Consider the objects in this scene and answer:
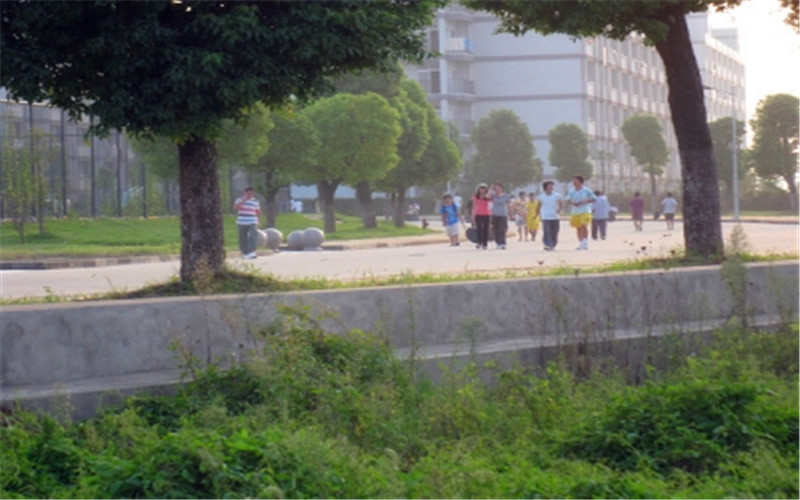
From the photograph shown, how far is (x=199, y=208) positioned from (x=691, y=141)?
224 inches

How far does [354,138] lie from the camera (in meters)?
45.6

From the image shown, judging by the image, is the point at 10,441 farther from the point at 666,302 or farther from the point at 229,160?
the point at 229,160

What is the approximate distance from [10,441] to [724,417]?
4222mm

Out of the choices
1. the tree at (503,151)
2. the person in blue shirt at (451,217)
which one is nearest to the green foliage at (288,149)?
the person in blue shirt at (451,217)

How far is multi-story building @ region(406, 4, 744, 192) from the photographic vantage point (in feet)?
188

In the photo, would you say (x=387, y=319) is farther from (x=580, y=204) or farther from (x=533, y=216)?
(x=533, y=216)

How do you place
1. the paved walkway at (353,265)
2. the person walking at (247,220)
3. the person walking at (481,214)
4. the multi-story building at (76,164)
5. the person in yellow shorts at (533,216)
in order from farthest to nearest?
the multi-story building at (76,164) → the person in yellow shorts at (533,216) → the person walking at (481,214) → the person walking at (247,220) → the paved walkway at (353,265)

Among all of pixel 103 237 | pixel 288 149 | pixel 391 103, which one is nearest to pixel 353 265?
pixel 103 237

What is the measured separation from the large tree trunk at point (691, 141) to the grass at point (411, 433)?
166 inches

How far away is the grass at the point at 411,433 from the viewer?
6375 mm

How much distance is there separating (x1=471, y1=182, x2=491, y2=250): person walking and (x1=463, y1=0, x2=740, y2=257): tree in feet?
45.1

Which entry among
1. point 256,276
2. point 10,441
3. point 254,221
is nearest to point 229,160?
point 254,221

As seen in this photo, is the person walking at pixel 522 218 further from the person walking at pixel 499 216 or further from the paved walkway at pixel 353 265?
the person walking at pixel 499 216

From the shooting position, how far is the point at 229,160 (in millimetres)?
40469
